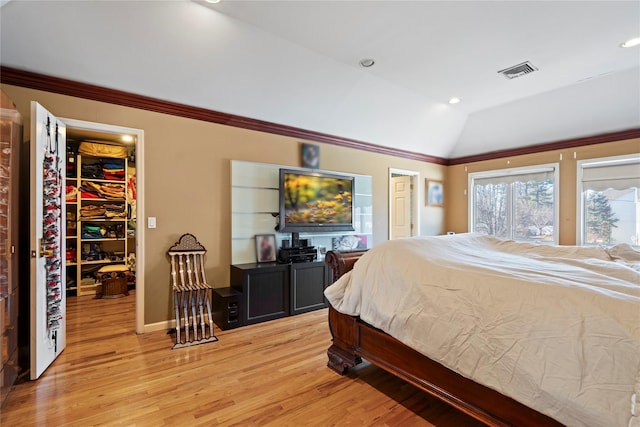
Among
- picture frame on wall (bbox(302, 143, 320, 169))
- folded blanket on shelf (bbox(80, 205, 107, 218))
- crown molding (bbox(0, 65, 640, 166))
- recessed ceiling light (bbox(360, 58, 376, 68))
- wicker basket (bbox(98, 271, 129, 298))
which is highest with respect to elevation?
recessed ceiling light (bbox(360, 58, 376, 68))

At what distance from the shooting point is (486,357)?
1.53 meters

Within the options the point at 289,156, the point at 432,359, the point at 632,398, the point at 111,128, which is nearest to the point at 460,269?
the point at 432,359

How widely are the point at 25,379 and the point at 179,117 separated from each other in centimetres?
267

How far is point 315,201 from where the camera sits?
4359 millimetres

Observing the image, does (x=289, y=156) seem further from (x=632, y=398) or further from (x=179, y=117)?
(x=632, y=398)

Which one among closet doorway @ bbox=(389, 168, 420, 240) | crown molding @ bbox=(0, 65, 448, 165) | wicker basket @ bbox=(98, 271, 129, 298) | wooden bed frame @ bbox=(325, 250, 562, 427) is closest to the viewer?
wooden bed frame @ bbox=(325, 250, 562, 427)

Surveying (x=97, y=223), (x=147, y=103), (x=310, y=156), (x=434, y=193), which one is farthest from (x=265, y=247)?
(x=434, y=193)

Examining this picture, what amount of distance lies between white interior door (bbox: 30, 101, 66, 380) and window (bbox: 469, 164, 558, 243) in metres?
6.39

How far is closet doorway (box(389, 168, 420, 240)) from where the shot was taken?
6.11 meters

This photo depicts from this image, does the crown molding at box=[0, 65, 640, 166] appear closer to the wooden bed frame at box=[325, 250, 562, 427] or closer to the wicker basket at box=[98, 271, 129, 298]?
the wooden bed frame at box=[325, 250, 562, 427]

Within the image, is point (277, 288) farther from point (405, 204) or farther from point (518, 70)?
point (518, 70)

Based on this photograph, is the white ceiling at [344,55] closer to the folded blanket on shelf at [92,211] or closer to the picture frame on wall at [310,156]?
the picture frame on wall at [310,156]

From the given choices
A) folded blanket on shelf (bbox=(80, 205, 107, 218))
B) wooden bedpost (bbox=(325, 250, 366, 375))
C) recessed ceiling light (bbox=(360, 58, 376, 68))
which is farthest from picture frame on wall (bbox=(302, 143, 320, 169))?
folded blanket on shelf (bbox=(80, 205, 107, 218))

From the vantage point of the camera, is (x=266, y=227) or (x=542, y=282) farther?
(x=266, y=227)
